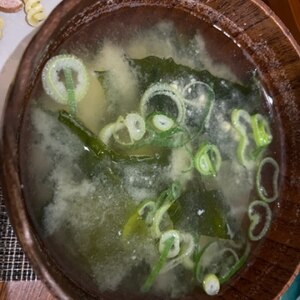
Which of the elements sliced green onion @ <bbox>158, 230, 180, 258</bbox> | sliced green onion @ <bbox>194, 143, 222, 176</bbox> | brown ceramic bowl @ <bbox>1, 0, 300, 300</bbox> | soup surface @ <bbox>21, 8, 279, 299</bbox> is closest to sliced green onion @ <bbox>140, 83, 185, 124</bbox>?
soup surface @ <bbox>21, 8, 279, 299</bbox>

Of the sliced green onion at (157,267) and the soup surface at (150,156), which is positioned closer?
the soup surface at (150,156)

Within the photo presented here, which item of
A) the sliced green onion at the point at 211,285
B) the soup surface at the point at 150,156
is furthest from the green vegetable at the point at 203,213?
the sliced green onion at the point at 211,285

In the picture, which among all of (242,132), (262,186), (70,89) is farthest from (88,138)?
(262,186)

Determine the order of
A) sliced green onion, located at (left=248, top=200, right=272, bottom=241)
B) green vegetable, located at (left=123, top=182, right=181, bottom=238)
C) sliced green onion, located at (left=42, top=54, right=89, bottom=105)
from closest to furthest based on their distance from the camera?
sliced green onion, located at (left=42, top=54, right=89, bottom=105), green vegetable, located at (left=123, top=182, right=181, bottom=238), sliced green onion, located at (left=248, top=200, right=272, bottom=241)

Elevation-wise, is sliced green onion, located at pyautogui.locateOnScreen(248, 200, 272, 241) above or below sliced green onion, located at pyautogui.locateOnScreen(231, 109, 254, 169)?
below

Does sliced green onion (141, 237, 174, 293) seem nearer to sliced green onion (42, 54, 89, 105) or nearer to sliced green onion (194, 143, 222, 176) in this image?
sliced green onion (194, 143, 222, 176)

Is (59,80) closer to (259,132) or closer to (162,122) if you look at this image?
(162,122)

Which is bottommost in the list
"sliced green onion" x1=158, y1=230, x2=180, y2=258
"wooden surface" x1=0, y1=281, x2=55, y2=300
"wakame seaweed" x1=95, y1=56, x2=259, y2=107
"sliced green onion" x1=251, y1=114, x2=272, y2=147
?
"wooden surface" x1=0, y1=281, x2=55, y2=300

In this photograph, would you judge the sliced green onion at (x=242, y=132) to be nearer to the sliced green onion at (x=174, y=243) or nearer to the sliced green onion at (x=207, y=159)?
the sliced green onion at (x=207, y=159)
